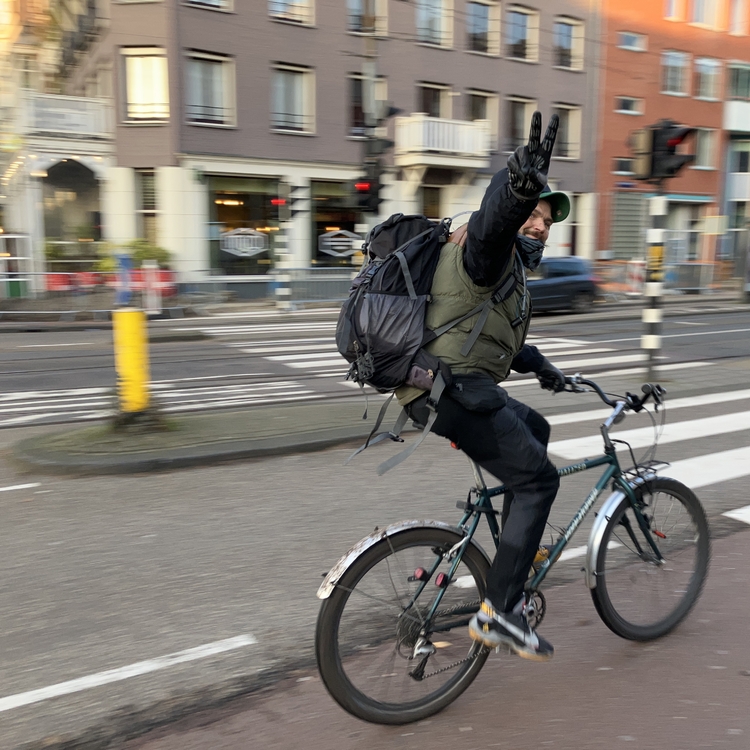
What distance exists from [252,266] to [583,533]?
20.3m

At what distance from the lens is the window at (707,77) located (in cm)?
3281

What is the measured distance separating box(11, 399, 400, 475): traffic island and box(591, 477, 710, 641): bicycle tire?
3.45m

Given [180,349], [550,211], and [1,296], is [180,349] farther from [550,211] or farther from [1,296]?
[550,211]

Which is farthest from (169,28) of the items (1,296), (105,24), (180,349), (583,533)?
(583,533)

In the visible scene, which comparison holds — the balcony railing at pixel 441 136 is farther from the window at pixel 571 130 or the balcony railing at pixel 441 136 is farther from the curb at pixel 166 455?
the curb at pixel 166 455

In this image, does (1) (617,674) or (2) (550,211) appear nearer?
(2) (550,211)

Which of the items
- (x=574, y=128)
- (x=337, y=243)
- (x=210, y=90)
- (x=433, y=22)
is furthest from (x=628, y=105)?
(x=210, y=90)

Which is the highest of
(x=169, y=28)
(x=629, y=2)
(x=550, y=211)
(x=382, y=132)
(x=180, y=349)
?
(x=629, y=2)

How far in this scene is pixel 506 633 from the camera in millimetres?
2674

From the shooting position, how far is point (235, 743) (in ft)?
8.32

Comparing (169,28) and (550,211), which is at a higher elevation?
(169,28)

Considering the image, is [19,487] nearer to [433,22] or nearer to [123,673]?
[123,673]

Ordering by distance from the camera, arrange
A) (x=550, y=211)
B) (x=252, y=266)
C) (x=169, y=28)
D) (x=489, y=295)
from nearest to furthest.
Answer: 1. (x=489, y=295)
2. (x=550, y=211)
3. (x=169, y=28)
4. (x=252, y=266)

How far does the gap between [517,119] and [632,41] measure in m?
6.58
